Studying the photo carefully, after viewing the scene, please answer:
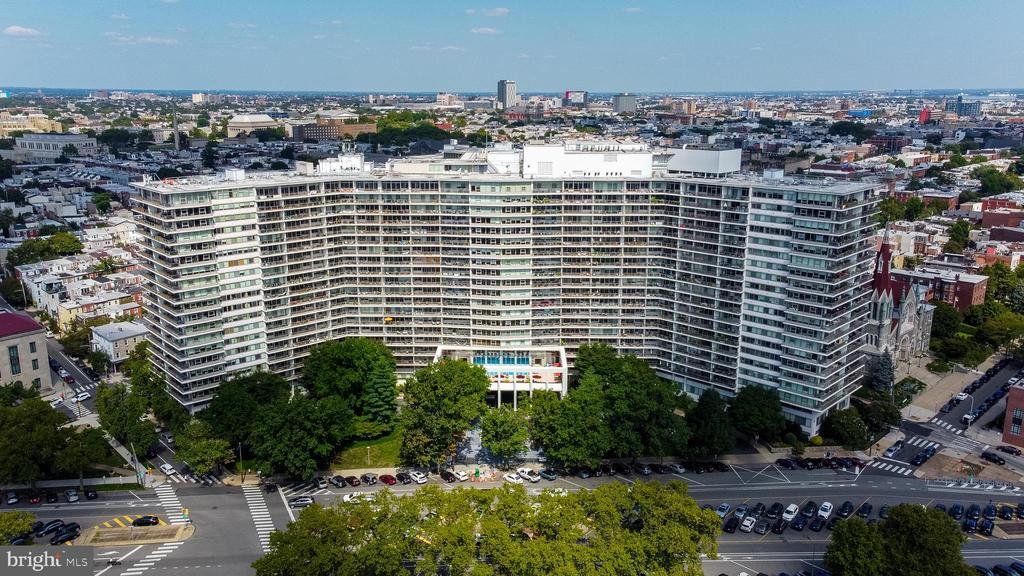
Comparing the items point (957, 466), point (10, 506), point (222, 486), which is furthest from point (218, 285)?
point (957, 466)

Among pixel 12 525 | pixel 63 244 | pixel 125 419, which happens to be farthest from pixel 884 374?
pixel 63 244

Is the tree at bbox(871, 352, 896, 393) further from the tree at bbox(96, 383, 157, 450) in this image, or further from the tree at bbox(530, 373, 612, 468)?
the tree at bbox(96, 383, 157, 450)

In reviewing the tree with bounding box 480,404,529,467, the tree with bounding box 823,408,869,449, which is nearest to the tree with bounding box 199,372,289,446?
the tree with bounding box 480,404,529,467

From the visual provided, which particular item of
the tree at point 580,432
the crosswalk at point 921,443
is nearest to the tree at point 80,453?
the tree at point 580,432

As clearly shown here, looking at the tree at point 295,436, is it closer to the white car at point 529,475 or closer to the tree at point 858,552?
the white car at point 529,475

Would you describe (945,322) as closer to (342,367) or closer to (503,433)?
(503,433)
